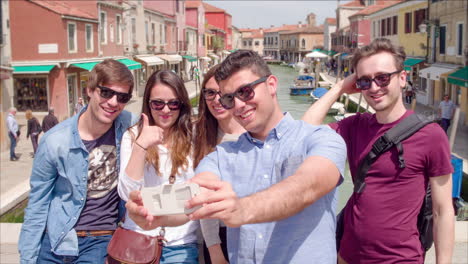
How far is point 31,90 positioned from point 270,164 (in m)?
19.4

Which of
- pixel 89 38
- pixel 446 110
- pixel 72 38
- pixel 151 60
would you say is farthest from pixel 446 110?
pixel 151 60

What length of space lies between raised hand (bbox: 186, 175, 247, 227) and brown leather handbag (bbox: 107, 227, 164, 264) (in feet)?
4.01

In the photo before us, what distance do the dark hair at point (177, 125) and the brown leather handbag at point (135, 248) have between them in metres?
0.35

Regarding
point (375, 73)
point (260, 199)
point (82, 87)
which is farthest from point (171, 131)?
point (82, 87)

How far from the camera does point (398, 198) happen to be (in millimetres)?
2348

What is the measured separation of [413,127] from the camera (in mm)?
2350

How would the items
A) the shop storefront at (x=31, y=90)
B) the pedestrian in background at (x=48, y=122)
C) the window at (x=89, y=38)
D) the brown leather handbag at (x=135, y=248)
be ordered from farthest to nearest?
the window at (x=89, y=38) → the shop storefront at (x=31, y=90) → the pedestrian in background at (x=48, y=122) → the brown leather handbag at (x=135, y=248)

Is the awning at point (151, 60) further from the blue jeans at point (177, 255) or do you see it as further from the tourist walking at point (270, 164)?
the tourist walking at point (270, 164)

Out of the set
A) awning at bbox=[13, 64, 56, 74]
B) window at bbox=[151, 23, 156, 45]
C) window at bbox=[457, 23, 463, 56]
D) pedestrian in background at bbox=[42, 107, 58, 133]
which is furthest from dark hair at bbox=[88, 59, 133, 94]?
window at bbox=[151, 23, 156, 45]

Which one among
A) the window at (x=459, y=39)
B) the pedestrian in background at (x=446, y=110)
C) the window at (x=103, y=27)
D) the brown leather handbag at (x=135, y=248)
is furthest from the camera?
the window at (x=103, y=27)

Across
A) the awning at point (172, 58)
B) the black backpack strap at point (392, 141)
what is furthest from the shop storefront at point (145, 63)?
the black backpack strap at point (392, 141)

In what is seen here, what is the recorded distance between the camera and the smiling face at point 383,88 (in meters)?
2.47

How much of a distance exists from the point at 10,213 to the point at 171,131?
21.6 ft

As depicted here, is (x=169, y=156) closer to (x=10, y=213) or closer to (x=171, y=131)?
(x=171, y=131)
